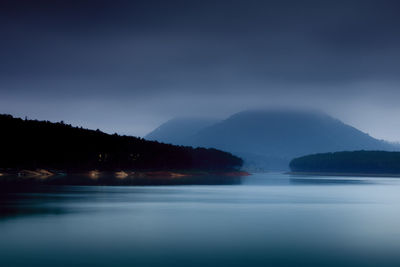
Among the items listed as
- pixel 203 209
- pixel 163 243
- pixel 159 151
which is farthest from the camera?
pixel 159 151

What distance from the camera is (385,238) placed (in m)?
31.2

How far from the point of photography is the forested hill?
144m

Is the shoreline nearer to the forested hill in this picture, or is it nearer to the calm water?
the forested hill

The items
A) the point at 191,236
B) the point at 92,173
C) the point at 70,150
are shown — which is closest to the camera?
the point at 191,236

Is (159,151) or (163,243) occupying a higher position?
(159,151)

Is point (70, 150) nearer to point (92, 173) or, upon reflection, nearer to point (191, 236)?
point (92, 173)

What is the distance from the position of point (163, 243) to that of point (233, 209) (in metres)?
22.2

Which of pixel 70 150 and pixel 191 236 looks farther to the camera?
pixel 70 150

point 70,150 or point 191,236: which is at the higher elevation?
point 70,150

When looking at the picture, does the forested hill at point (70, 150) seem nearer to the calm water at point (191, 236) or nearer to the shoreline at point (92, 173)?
the shoreline at point (92, 173)

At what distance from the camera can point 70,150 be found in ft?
521

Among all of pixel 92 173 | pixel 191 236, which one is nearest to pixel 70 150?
pixel 92 173

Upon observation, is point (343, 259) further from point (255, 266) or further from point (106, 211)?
point (106, 211)

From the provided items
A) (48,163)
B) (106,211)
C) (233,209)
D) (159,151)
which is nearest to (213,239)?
(106,211)
